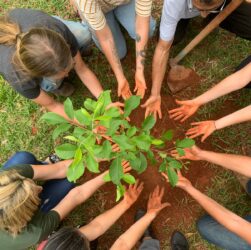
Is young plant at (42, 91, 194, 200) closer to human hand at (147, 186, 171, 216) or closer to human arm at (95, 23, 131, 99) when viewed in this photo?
human arm at (95, 23, 131, 99)

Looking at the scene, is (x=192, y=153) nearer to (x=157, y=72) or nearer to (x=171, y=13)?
(x=157, y=72)

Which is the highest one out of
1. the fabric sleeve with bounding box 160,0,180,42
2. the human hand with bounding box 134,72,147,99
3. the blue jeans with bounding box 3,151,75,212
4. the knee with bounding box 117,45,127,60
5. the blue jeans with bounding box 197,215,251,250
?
the fabric sleeve with bounding box 160,0,180,42

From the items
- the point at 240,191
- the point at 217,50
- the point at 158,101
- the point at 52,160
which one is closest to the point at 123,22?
the point at 158,101

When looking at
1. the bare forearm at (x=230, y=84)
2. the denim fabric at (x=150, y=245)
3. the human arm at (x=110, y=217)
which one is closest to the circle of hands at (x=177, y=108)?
the bare forearm at (x=230, y=84)

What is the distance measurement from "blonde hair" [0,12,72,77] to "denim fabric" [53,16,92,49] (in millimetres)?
662

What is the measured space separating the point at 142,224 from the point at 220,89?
105 cm

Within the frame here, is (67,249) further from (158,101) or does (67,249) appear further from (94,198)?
(158,101)

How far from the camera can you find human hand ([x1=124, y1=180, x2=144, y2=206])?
8.10 feet

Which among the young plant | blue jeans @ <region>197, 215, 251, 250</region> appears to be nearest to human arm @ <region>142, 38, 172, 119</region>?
blue jeans @ <region>197, 215, 251, 250</region>

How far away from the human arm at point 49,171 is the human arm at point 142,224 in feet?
1.93

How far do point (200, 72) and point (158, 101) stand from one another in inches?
20.9

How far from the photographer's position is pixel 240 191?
8.61ft

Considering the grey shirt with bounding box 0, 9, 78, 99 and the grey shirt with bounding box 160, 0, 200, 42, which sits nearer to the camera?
the grey shirt with bounding box 0, 9, 78, 99

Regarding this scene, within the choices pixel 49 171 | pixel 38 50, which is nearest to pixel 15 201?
pixel 49 171
